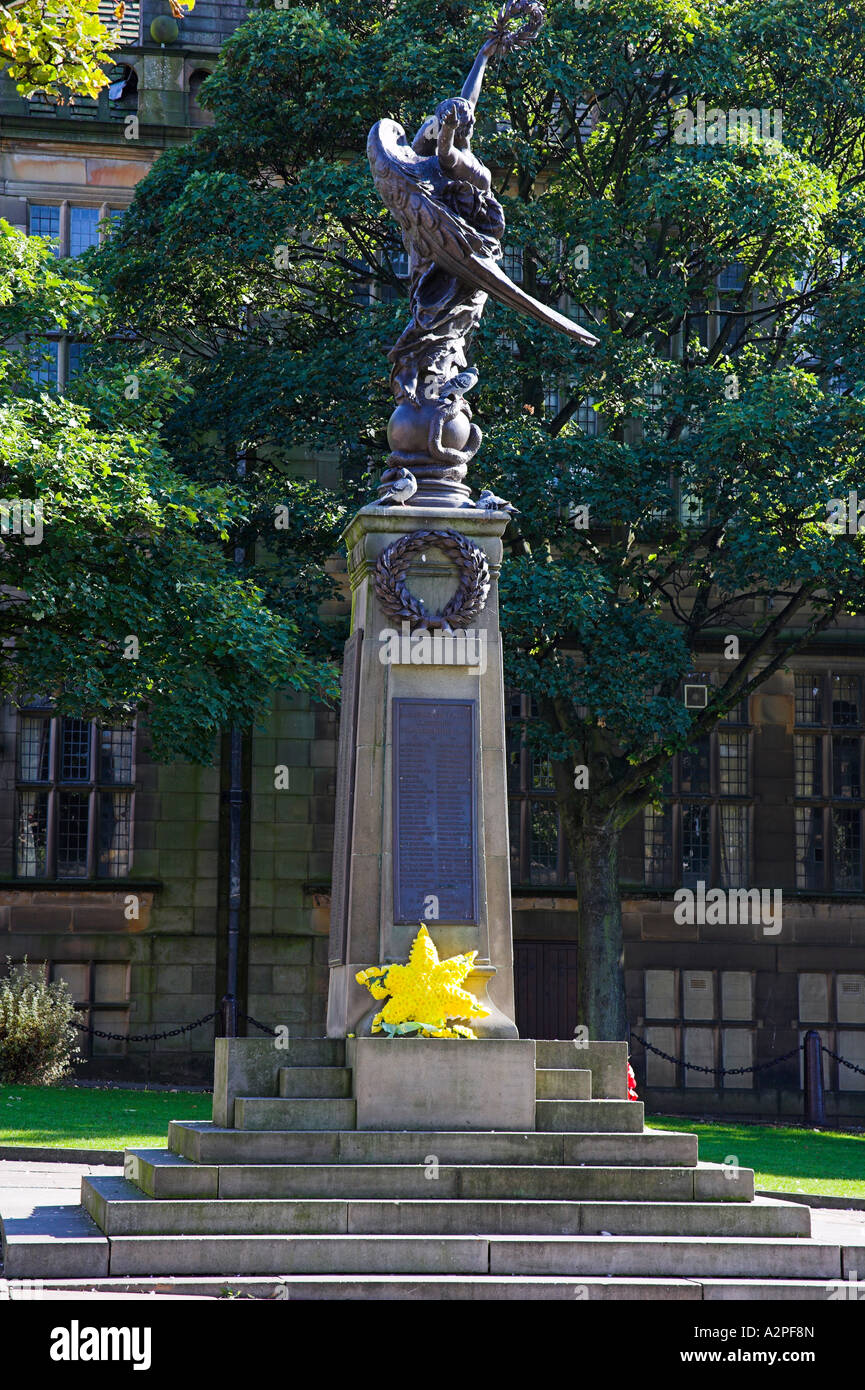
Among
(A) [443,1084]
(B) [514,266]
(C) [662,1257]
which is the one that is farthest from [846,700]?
(C) [662,1257]

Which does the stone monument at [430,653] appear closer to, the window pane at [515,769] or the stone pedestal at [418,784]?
the stone pedestal at [418,784]

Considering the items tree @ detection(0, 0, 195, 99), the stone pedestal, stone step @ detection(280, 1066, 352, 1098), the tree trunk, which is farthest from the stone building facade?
stone step @ detection(280, 1066, 352, 1098)

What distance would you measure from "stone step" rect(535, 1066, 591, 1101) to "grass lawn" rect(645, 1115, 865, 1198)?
4834mm

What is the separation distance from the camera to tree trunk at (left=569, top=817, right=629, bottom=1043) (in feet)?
81.0

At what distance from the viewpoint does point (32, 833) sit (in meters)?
30.2

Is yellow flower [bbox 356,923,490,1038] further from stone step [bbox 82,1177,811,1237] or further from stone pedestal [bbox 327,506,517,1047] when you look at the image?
stone step [bbox 82,1177,811,1237]

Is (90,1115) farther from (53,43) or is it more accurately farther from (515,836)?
(515,836)

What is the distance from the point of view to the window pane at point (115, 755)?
30484 mm

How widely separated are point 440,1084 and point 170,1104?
467 inches

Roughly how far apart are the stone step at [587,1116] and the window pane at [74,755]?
781 inches

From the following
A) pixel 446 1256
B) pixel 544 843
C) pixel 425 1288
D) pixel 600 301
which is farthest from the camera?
pixel 544 843

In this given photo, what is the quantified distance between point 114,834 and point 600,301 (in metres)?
12.5

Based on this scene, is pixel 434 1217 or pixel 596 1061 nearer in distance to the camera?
pixel 434 1217

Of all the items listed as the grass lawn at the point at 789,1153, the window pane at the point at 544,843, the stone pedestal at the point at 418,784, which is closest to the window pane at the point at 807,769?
the window pane at the point at 544,843
